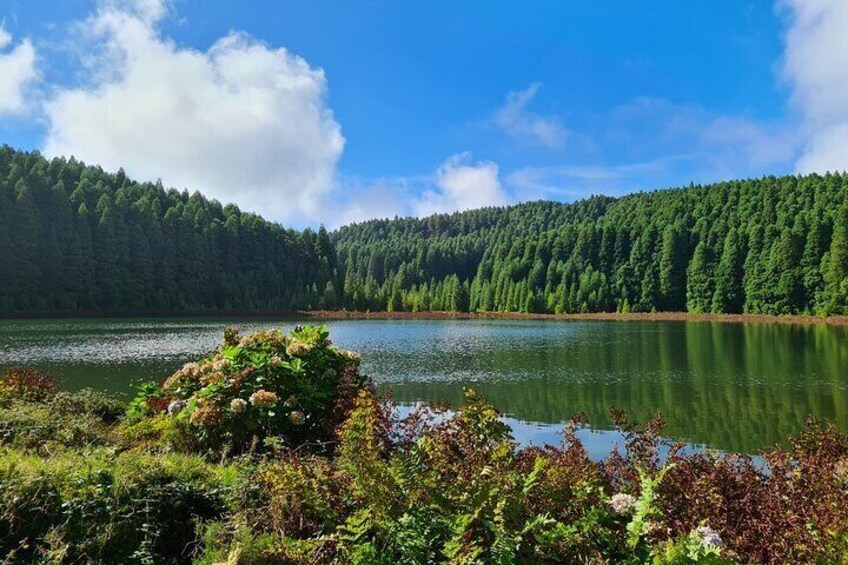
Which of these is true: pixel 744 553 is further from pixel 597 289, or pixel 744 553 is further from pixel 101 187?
pixel 101 187

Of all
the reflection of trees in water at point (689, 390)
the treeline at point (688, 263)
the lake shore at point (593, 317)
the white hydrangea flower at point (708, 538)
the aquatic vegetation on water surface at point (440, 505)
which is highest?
the treeline at point (688, 263)

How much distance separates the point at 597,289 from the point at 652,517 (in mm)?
104407

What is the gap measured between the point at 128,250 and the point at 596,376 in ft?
301

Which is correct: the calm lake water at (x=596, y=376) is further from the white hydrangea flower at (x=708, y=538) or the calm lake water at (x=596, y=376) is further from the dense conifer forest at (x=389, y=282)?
the dense conifer forest at (x=389, y=282)

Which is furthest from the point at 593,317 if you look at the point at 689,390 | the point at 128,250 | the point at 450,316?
the point at 689,390

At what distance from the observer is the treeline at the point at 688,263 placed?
270 ft

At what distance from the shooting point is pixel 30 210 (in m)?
→ 89.3

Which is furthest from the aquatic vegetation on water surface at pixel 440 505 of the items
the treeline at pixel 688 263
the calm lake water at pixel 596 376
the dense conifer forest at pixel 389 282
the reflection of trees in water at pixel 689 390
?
the treeline at pixel 688 263

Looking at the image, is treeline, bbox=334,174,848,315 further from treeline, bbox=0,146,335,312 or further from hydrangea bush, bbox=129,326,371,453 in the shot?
hydrangea bush, bbox=129,326,371,453

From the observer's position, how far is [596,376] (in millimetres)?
22375

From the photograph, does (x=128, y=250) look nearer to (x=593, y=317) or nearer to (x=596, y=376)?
(x=593, y=317)

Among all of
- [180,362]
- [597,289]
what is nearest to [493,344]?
[180,362]

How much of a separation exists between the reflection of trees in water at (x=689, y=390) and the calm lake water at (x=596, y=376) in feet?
0.11

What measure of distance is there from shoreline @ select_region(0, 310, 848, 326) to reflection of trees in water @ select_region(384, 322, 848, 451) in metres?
53.3
